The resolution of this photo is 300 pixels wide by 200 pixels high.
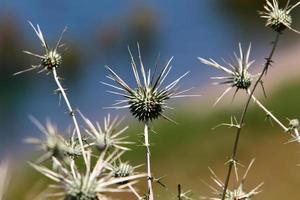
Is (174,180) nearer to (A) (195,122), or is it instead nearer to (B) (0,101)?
(A) (195,122)

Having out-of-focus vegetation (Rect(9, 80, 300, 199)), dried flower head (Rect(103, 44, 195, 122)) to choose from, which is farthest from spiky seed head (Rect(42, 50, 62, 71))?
out-of-focus vegetation (Rect(9, 80, 300, 199))

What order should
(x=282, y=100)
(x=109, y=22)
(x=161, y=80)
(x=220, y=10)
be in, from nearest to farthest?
(x=161, y=80) < (x=282, y=100) < (x=220, y=10) < (x=109, y=22)

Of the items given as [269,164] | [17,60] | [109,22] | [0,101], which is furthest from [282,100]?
[109,22]

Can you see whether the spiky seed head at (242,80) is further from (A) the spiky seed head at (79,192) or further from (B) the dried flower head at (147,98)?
(A) the spiky seed head at (79,192)

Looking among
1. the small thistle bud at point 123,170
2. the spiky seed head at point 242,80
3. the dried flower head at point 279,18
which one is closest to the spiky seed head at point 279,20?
the dried flower head at point 279,18

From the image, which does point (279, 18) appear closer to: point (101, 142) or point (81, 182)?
point (101, 142)

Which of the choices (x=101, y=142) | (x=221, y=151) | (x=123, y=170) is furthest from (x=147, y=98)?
(x=221, y=151)
